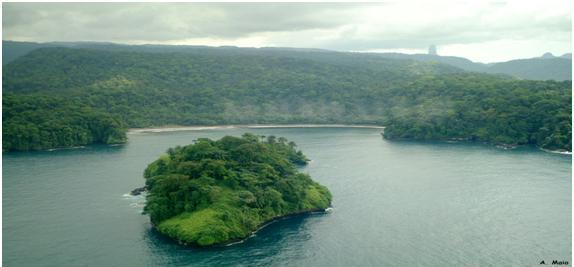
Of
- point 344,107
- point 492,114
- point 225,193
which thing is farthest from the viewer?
point 344,107

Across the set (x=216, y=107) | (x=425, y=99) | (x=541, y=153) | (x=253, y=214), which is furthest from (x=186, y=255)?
(x=216, y=107)

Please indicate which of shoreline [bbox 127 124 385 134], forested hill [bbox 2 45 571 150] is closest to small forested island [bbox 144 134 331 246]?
forested hill [bbox 2 45 571 150]

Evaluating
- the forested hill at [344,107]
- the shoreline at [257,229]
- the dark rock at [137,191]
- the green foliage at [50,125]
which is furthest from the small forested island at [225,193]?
the forested hill at [344,107]

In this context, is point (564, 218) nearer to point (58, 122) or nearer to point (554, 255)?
point (554, 255)

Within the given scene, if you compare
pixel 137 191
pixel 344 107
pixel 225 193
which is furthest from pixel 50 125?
pixel 344 107

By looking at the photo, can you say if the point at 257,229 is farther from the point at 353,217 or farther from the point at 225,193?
the point at 353,217

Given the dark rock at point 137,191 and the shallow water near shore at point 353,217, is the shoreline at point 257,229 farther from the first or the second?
the dark rock at point 137,191

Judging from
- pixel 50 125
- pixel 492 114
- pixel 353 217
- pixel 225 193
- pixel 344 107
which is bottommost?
pixel 353 217
